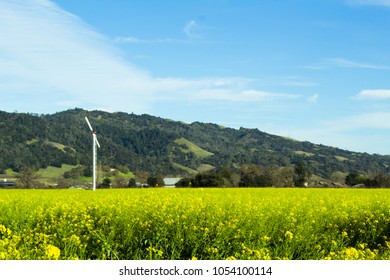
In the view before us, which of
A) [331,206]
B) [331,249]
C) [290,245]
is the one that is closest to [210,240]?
[290,245]

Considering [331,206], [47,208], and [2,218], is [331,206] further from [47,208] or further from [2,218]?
[2,218]

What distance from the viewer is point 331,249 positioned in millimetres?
16094

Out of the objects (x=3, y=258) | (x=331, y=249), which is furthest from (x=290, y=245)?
(x=3, y=258)

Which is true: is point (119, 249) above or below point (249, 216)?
below

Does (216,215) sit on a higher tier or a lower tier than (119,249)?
higher

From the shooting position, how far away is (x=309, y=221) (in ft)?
57.3
